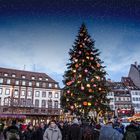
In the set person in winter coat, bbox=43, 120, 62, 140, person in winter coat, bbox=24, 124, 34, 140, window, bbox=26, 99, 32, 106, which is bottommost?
person in winter coat, bbox=24, 124, 34, 140

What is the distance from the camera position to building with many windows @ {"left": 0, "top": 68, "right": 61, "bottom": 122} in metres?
55.5

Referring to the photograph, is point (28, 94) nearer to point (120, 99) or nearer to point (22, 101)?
point (22, 101)

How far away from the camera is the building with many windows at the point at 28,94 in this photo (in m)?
55.5

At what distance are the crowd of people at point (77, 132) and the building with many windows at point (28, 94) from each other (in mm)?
42260

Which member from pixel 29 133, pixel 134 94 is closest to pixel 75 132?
pixel 29 133

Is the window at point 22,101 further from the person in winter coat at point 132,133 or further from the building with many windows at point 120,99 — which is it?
the person in winter coat at point 132,133

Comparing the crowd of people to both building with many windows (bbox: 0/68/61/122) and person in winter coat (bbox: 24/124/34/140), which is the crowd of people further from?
building with many windows (bbox: 0/68/61/122)

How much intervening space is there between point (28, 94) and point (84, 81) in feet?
134

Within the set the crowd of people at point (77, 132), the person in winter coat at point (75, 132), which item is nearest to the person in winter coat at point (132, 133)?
the crowd of people at point (77, 132)

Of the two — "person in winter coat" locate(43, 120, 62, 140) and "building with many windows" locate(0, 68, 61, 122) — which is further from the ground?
"building with many windows" locate(0, 68, 61, 122)

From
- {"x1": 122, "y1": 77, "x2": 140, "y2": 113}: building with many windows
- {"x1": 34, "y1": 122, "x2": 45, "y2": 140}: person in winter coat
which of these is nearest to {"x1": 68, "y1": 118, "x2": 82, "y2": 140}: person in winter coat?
{"x1": 34, "y1": 122, "x2": 45, "y2": 140}: person in winter coat

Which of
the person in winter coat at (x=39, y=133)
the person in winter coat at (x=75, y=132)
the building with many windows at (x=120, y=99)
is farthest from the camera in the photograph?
the building with many windows at (x=120, y=99)

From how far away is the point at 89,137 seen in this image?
1070 cm

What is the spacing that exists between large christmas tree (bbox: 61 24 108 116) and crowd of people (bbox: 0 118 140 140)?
6.76 metres
